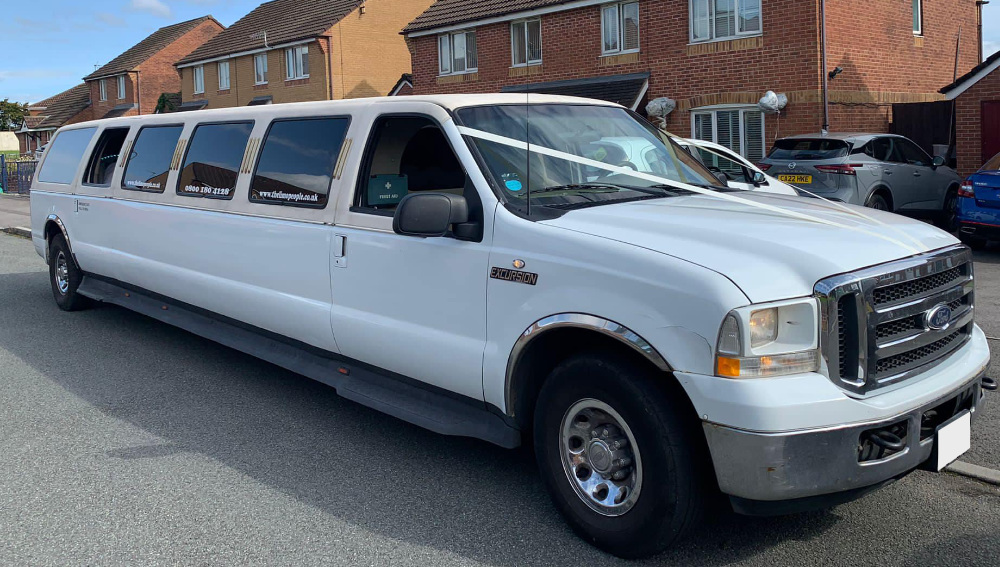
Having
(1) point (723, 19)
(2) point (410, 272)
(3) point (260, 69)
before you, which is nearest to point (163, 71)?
(3) point (260, 69)

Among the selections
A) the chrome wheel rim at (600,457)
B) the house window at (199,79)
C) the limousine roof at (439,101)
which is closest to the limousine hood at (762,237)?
the chrome wheel rim at (600,457)

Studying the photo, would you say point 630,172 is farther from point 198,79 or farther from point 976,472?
point 198,79

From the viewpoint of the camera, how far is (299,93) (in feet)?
125

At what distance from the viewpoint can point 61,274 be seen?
9422mm

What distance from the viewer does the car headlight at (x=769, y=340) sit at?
10.7ft

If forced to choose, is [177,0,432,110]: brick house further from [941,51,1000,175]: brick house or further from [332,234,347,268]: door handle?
[332,234,347,268]: door handle

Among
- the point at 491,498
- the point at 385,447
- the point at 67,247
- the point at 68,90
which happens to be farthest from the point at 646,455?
the point at 68,90

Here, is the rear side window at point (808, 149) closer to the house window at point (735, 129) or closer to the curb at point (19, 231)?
the house window at point (735, 129)

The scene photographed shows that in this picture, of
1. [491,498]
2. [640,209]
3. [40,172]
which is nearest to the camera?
[640,209]

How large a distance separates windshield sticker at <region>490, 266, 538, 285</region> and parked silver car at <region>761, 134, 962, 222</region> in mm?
10470

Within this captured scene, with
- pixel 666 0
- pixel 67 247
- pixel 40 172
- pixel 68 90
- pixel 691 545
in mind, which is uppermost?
pixel 68 90

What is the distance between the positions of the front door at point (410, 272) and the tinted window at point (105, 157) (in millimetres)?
4194

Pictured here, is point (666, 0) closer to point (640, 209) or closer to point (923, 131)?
point (923, 131)

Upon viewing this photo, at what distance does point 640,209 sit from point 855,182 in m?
10.4
